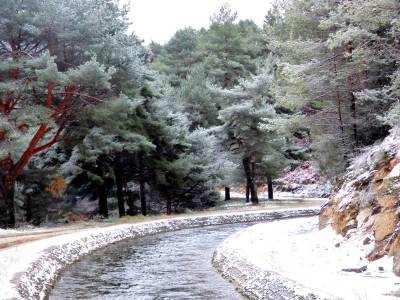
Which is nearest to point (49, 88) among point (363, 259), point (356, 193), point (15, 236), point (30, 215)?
point (15, 236)

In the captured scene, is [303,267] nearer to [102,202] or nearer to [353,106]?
[353,106]

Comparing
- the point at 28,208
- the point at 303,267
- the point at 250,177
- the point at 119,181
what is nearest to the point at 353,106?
the point at 303,267

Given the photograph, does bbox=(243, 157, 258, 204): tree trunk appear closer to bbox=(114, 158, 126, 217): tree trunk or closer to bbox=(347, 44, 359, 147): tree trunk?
bbox=(114, 158, 126, 217): tree trunk

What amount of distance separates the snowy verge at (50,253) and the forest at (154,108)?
16.0 ft

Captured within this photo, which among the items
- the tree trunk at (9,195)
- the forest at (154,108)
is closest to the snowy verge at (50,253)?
the forest at (154,108)

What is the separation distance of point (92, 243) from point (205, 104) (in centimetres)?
2713

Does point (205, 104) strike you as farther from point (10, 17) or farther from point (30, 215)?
point (10, 17)

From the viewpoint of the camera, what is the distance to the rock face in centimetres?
1119

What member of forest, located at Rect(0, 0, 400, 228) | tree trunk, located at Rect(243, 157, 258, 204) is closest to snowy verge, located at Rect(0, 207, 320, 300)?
forest, located at Rect(0, 0, 400, 228)

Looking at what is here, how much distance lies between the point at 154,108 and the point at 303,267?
22.8 meters

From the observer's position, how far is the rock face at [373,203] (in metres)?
11.2

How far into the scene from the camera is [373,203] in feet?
44.5

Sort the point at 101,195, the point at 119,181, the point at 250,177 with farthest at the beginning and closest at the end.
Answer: the point at 250,177 < the point at 119,181 < the point at 101,195

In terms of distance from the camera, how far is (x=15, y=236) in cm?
1973
